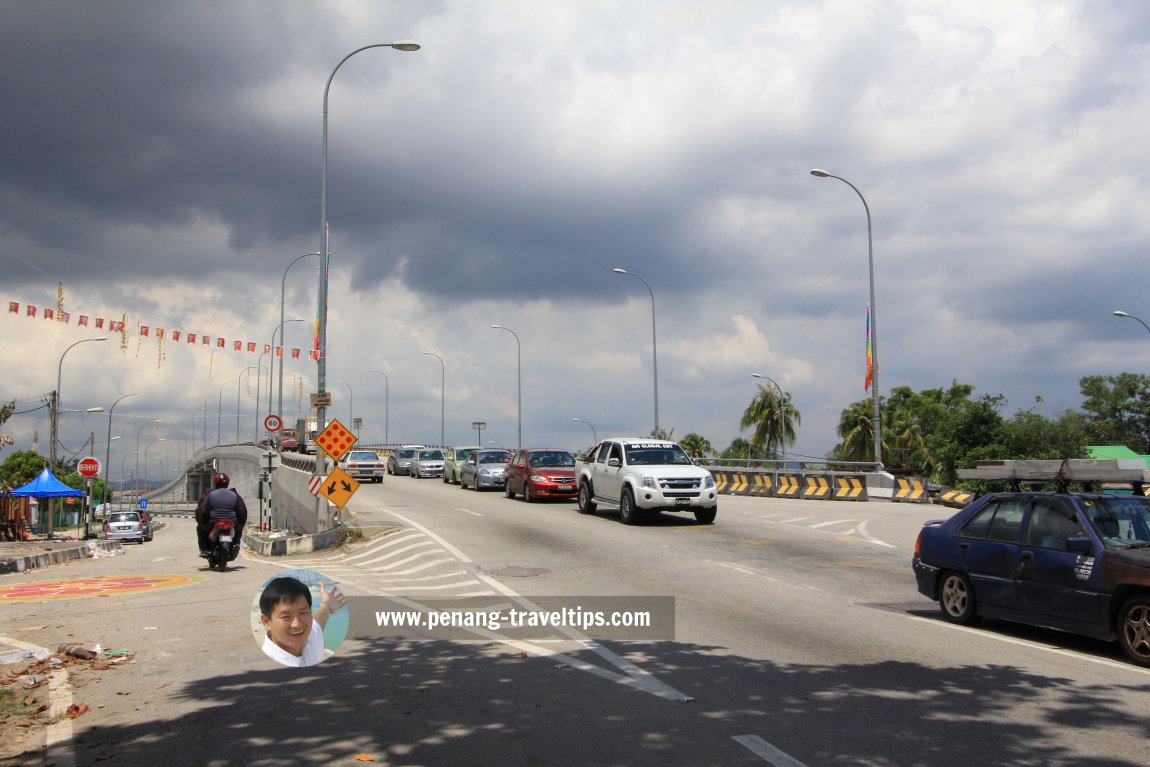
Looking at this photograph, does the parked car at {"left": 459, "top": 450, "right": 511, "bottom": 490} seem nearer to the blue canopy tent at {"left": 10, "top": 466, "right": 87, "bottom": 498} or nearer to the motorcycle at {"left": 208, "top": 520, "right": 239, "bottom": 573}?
the blue canopy tent at {"left": 10, "top": 466, "right": 87, "bottom": 498}

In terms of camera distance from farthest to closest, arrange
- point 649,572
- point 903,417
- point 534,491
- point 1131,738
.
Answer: point 903,417 → point 534,491 → point 649,572 → point 1131,738

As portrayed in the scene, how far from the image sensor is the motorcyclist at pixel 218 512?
15.7 metres

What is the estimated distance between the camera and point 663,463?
21.4 meters

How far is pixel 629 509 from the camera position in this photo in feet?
68.0

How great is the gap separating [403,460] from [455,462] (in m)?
11.8

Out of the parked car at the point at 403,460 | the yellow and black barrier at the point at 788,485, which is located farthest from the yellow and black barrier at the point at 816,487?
the parked car at the point at 403,460

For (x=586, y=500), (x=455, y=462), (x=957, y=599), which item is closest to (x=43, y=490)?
(x=455, y=462)

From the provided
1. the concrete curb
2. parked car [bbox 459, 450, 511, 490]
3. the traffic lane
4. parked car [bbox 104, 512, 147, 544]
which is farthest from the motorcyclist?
parked car [bbox 104, 512, 147, 544]

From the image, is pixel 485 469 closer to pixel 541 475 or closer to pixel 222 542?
pixel 541 475

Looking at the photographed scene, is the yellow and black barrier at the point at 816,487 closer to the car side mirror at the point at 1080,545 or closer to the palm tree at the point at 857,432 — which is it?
the car side mirror at the point at 1080,545

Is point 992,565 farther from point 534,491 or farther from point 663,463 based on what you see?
point 534,491

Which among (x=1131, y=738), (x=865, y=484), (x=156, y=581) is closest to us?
(x=1131, y=738)

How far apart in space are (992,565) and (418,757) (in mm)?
6724

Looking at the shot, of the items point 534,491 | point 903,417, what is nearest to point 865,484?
point 534,491
